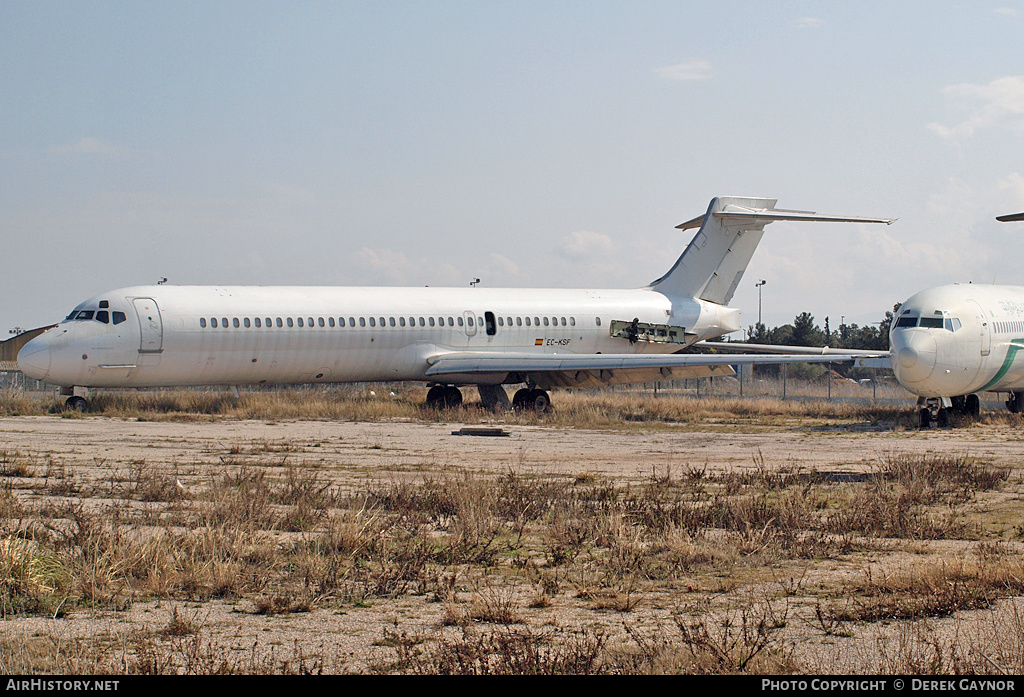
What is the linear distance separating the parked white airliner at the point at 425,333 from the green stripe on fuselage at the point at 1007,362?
13.6 ft

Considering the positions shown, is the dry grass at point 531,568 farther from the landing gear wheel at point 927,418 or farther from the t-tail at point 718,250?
the t-tail at point 718,250

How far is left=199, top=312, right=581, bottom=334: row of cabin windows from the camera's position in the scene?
26.8 meters

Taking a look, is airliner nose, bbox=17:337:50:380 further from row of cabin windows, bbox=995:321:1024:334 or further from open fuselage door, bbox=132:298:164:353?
row of cabin windows, bbox=995:321:1024:334

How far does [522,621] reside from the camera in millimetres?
6902

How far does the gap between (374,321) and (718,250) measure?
13.3 m

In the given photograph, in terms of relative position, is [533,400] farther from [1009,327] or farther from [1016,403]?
[1016,403]

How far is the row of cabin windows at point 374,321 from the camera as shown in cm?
2675

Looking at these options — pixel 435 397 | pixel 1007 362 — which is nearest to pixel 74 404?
pixel 435 397

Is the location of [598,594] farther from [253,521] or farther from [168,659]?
[253,521]

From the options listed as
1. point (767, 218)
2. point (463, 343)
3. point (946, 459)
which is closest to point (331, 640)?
point (946, 459)

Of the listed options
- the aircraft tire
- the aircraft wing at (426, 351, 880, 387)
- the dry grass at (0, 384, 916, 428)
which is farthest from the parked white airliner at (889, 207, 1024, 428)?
the aircraft tire

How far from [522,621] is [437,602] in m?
0.87

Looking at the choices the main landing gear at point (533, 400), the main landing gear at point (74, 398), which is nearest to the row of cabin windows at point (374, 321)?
the main landing gear at point (533, 400)

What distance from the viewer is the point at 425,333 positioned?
30125mm
